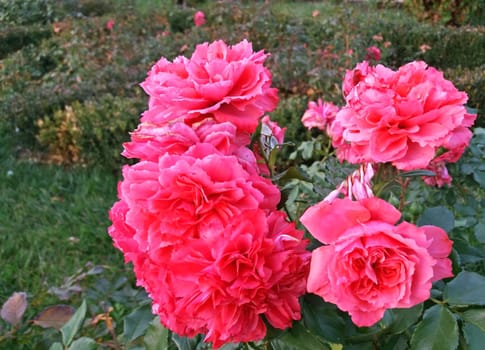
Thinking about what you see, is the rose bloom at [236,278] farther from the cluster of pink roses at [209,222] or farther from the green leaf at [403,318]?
the green leaf at [403,318]

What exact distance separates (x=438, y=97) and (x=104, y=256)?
8.15 ft

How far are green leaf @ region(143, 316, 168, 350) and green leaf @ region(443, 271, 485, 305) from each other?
0.43 meters

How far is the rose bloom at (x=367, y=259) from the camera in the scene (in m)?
0.65

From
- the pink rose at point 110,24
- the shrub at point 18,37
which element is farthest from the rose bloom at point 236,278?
A: the shrub at point 18,37

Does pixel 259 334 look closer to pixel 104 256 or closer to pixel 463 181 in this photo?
pixel 463 181

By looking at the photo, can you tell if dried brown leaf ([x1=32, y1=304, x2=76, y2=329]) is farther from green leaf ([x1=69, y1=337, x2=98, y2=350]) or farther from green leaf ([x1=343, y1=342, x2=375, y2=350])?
green leaf ([x1=343, y1=342, x2=375, y2=350])

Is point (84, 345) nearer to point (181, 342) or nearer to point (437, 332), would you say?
point (181, 342)

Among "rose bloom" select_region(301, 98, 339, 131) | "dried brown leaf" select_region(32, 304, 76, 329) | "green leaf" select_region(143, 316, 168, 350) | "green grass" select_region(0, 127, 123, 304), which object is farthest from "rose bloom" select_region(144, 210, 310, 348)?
"green grass" select_region(0, 127, 123, 304)

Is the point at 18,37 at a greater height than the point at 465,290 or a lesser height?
lesser

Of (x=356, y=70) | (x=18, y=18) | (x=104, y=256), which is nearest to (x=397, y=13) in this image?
(x=18, y=18)

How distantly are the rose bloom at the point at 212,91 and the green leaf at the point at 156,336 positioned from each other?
35cm

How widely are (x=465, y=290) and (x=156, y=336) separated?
47 centimetres

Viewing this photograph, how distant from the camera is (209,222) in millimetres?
706

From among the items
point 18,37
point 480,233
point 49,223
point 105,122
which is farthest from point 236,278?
point 18,37
